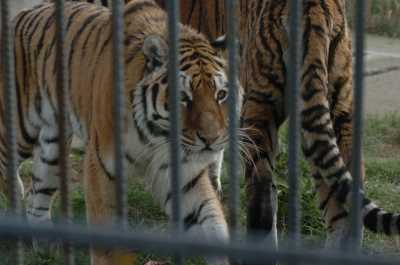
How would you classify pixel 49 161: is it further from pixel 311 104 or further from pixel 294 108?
pixel 294 108

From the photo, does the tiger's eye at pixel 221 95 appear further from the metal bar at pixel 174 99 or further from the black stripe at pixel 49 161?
the metal bar at pixel 174 99

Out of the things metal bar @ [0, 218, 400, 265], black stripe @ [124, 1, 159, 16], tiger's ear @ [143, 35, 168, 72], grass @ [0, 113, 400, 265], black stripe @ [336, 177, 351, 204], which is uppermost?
black stripe @ [124, 1, 159, 16]

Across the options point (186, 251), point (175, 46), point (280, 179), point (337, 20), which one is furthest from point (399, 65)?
point (186, 251)

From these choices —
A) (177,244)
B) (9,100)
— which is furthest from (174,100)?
(177,244)

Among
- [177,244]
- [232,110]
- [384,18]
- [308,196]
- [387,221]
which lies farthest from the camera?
[384,18]

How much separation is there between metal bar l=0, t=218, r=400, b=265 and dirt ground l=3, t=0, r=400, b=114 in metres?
6.00

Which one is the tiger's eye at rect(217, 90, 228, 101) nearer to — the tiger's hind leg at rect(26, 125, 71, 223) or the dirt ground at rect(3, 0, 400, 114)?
the tiger's hind leg at rect(26, 125, 71, 223)

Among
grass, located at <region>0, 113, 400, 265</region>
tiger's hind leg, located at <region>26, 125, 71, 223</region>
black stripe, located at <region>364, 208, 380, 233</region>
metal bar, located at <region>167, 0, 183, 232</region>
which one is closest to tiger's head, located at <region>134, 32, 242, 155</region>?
black stripe, located at <region>364, 208, 380, 233</region>

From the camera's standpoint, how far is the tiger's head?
432 cm

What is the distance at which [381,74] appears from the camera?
8859 millimetres

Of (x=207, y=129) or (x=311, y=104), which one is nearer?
(x=207, y=129)

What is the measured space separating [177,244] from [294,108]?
0.91 metres

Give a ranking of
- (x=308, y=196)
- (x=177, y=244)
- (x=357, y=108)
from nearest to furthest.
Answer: (x=177, y=244) → (x=357, y=108) → (x=308, y=196)

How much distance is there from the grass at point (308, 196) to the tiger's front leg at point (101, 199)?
59 centimetres
